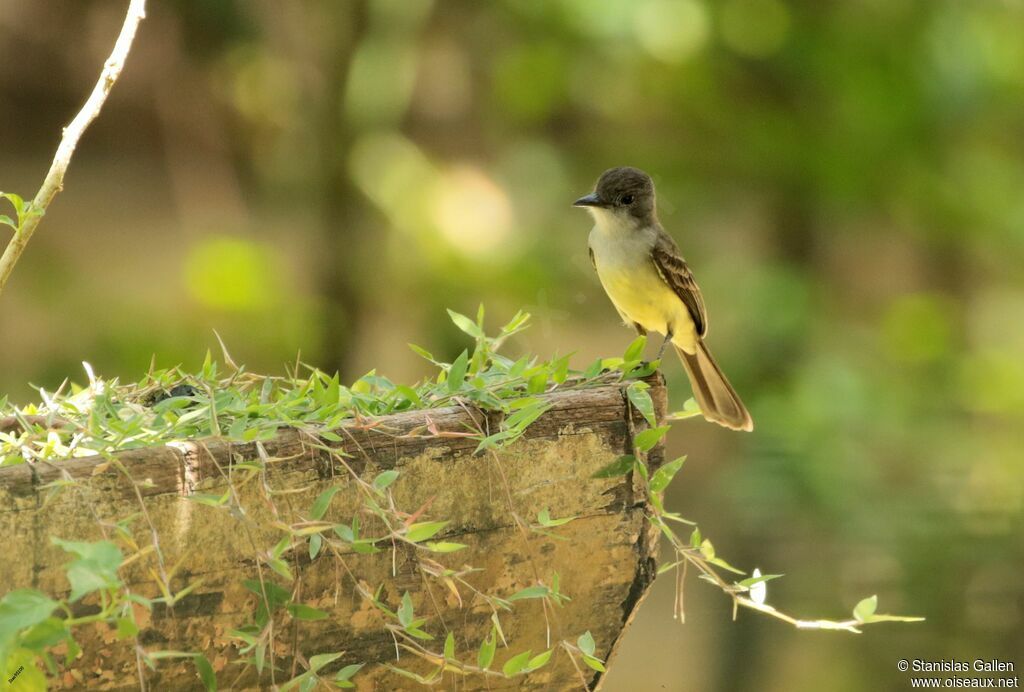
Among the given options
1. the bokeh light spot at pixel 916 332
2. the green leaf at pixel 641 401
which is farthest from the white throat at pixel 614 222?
the bokeh light spot at pixel 916 332

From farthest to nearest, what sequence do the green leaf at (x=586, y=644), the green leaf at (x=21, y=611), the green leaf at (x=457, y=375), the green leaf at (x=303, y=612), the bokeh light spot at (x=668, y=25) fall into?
the bokeh light spot at (x=668, y=25) → the green leaf at (x=457, y=375) → the green leaf at (x=586, y=644) → the green leaf at (x=303, y=612) → the green leaf at (x=21, y=611)

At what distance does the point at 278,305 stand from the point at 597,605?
176 inches

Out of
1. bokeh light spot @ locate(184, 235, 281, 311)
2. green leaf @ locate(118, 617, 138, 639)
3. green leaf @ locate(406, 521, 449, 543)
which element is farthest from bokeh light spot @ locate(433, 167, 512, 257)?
green leaf @ locate(118, 617, 138, 639)

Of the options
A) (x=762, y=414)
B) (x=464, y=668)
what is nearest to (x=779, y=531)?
(x=762, y=414)

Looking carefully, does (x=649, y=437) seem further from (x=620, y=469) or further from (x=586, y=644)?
(x=586, y=644)

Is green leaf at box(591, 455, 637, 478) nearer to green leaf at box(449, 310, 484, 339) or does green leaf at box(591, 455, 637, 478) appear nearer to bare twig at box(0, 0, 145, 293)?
green leaf at box(449, 310, 484, 339)

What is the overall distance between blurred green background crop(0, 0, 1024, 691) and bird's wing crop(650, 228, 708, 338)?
63.8 inches

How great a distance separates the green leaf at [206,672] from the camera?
1.56 m

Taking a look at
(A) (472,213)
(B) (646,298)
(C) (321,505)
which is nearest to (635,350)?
(C) (321,505)

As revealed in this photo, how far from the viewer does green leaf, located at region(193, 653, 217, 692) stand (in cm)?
156

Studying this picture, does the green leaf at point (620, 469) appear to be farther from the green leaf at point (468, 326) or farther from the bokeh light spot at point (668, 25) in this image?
the bokeh light spot at point (668, 25)

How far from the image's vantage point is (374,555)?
1.81 m

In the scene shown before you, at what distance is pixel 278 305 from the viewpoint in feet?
20.6

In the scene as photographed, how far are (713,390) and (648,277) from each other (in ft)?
1.29
